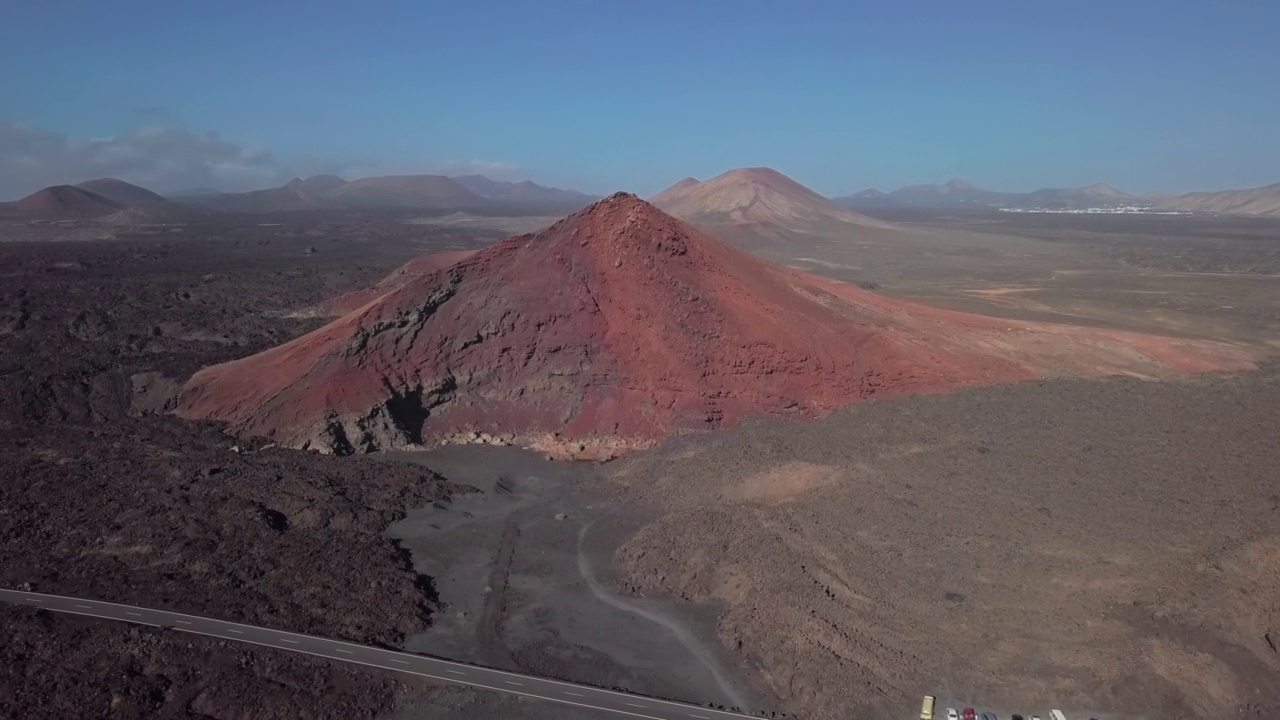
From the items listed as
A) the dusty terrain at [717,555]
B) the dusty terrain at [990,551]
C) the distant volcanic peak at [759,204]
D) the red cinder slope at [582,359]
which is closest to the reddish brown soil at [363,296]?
the red cinder slope at [582,359]

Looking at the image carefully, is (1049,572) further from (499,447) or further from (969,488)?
(499,447)

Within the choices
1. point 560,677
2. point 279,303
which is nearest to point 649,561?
point 560,677

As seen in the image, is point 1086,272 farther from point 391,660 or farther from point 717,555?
point 391,660

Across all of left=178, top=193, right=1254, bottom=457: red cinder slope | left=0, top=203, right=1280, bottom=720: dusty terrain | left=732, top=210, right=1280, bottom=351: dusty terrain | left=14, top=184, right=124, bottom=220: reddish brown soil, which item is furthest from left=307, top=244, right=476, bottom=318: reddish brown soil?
left=14, top=184, right=124, bottom=220: reddish brown soil

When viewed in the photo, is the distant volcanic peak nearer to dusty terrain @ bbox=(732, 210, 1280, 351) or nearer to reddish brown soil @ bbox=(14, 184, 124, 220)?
dusty terrain @ bbox=(732, 210, 1280, 351)

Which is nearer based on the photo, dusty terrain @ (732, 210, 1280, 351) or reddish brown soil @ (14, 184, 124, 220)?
dusty terrain @ (732, 210, 1280, 351)

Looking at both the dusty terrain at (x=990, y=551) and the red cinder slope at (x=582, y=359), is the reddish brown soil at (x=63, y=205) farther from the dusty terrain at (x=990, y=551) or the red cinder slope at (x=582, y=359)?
the dusty terrain at (x=990, y=551)

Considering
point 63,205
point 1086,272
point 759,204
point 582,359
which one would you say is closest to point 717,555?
point 582,359
